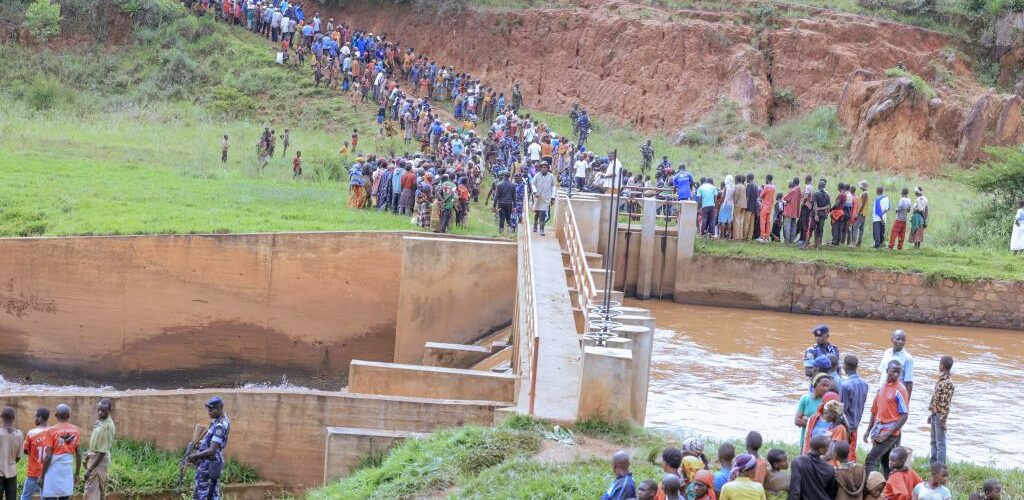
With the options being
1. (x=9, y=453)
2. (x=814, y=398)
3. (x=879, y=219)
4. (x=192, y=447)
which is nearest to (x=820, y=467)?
(x=814, y=398)

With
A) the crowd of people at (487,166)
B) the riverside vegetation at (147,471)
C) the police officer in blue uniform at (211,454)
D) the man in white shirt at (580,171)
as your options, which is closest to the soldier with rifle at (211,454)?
the police officer in blue uniform at (211,454)

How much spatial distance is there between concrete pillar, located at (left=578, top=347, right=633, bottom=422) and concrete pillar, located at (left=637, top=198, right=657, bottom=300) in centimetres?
1265

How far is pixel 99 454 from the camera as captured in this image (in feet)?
42.6

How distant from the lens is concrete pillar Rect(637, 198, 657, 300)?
24.5 meters

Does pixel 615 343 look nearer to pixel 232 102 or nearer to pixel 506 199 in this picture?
pixel 506 199

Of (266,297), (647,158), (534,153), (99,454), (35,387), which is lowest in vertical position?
(35,387)

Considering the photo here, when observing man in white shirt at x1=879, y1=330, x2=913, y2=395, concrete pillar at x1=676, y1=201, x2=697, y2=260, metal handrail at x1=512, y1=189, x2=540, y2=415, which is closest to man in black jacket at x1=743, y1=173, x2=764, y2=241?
concrete pillar at x1=676, y1=201, x2=697, y2=260

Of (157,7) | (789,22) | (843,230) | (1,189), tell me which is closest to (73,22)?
(157,7)

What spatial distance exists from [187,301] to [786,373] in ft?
38.0

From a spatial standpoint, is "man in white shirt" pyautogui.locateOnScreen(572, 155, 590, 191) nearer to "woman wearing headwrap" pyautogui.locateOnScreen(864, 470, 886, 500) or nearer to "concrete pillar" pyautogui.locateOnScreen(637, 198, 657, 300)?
"concrete pillar" pyautogui.locateOnScreen(637, 198, 657, 300)

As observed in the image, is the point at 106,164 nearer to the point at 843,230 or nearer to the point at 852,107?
the point at 843,230

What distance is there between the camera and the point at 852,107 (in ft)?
128

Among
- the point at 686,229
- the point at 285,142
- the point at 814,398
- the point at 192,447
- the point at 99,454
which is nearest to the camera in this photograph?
the point at 814,398

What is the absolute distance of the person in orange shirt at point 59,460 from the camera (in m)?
12.5
